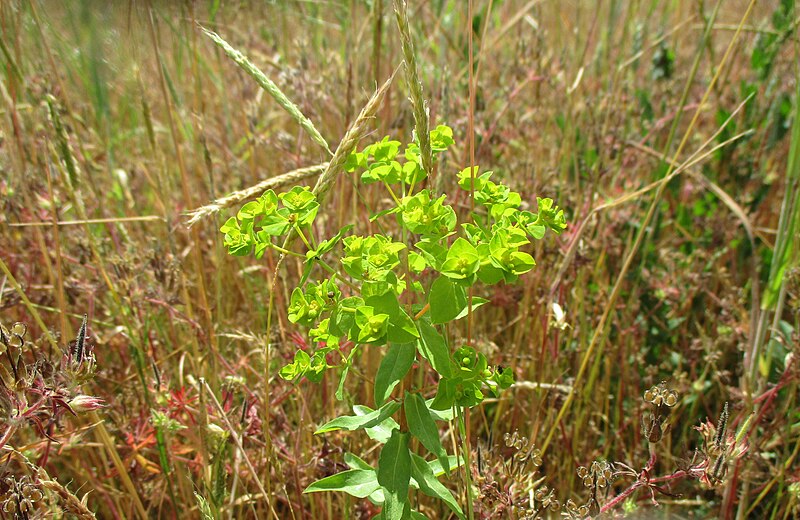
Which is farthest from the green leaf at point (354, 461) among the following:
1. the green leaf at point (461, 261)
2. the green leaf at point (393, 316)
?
the green leaf at point (461, 261)

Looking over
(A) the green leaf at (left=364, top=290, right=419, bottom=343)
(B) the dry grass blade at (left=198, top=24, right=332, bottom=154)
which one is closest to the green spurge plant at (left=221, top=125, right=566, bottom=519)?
(A) the green leaf at (left=364, top=290, right=419, bottom=343)

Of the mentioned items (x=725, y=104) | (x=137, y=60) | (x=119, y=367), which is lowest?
(x=119, y=367)

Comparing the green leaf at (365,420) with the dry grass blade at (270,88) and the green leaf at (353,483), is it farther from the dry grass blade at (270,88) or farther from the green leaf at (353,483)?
the dry grass blade at (270,88)

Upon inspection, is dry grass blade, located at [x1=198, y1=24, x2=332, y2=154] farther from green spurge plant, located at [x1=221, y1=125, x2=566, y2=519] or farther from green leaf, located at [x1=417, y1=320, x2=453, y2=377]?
green leaf, located at [x1=417, y1=320, x2=453, y2=377]

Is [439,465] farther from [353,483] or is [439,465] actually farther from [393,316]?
[393,316]

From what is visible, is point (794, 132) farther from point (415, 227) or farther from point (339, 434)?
point (339, 434)

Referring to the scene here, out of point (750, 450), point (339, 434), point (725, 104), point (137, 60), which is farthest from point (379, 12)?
point (725, 104)
